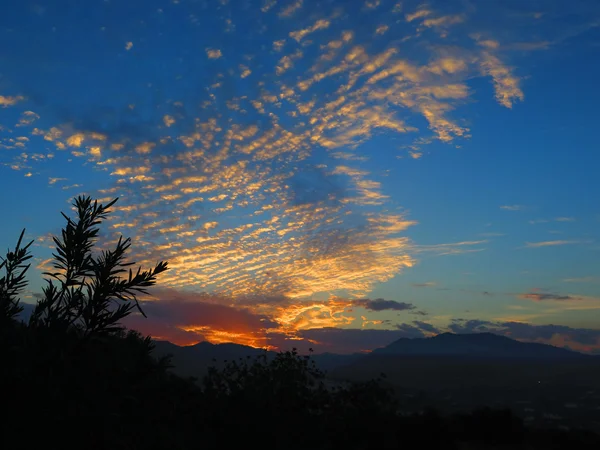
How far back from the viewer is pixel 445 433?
1931 cm

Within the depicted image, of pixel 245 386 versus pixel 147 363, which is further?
pixel 245 386

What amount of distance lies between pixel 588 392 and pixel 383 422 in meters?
29.1

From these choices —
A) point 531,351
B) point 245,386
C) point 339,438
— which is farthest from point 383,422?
point 531,351

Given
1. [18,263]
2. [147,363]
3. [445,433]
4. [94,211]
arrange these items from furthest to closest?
[445,433] → [18,263] → [94,211] → [147,363]

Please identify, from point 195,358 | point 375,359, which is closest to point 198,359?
point 195,358

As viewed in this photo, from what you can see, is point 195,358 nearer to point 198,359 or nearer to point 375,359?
point 198,359

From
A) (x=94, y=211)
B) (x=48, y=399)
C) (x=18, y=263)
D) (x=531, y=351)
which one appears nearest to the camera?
(x=48, y=399)

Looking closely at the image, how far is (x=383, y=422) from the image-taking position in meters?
19.3

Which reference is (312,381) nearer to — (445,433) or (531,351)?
(445,433)

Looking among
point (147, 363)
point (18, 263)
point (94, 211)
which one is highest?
point (94, 211)

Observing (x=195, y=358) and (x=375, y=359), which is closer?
(x=195, y=358)

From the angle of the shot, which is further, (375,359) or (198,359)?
(375,359)

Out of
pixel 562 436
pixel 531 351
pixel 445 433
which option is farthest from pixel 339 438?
pixel 531 351

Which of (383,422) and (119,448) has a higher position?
(119,448)
